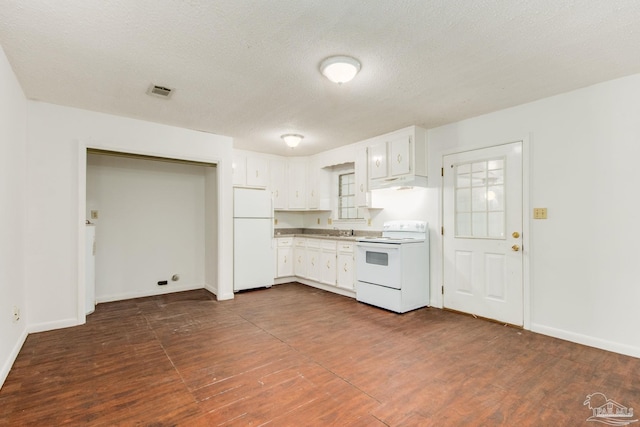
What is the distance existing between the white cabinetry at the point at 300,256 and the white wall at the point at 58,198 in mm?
2992

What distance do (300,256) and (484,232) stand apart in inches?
123

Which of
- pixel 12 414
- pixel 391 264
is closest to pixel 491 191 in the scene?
pixel 391 264

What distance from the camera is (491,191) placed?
3.69m

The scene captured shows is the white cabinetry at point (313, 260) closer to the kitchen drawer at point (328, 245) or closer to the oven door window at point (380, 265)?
the kitchen drawer at point (328, 245)

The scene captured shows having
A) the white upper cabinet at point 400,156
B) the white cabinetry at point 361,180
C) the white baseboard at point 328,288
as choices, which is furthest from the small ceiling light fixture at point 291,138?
the white baseboard at point 328,288

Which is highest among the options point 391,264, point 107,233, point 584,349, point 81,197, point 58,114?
point 58,114

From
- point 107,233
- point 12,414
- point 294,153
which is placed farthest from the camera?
point 294,153

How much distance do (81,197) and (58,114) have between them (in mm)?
947

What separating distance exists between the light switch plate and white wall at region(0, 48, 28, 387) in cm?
486

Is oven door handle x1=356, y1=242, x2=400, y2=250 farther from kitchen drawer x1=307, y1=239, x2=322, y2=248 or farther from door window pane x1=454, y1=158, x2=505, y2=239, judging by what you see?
kitchen drawer x1=307, y1=239, x2=322, y2=248

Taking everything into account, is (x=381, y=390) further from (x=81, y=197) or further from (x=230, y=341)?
(x=81, y=197)

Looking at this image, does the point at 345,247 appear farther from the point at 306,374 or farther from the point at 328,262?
the point at 306,374

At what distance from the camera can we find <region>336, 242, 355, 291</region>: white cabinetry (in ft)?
15.5

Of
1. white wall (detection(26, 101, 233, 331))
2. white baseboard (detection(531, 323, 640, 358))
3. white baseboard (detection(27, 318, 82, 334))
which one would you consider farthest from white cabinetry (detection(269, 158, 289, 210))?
white baseboard (detection(531, 323, 640, 358))
